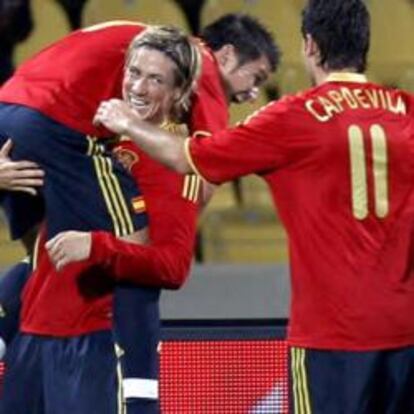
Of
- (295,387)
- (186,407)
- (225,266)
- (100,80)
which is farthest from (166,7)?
(295,387)

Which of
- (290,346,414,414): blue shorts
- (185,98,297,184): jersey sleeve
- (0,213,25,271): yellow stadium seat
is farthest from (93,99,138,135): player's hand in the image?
(0,213,25,271): yellow stadium seat

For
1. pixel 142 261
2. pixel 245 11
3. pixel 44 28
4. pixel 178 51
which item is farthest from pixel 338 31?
pixel 44 28

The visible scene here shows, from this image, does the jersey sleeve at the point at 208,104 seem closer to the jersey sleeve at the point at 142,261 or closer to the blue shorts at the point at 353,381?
the jersey sleeve at the point at 142,261

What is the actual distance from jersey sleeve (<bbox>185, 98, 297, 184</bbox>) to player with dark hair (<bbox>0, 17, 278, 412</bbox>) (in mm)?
312

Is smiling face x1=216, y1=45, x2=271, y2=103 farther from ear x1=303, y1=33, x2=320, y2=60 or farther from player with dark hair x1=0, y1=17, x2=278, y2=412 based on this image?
ear x1=303, y1=33, x2=320, y2=60

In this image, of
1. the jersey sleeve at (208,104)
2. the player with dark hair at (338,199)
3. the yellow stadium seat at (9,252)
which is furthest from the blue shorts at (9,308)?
the yellow stadium seat at (9,252)

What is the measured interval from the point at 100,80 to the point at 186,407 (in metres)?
1.14

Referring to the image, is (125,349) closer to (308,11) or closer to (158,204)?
(158,204)

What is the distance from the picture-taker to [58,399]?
147 inches

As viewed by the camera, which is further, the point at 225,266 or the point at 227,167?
the point at 225,266

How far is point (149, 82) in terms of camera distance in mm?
3637

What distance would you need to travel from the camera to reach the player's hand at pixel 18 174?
365cm

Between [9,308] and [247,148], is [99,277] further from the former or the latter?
[247,148]

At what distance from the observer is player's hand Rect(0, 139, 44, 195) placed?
12.0 feet
